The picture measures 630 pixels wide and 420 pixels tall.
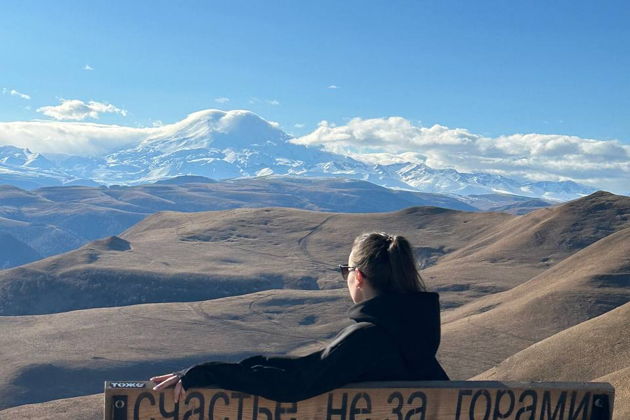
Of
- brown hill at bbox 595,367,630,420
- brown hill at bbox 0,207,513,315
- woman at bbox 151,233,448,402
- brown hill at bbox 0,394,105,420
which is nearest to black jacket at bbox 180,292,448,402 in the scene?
woman at bbox 151,233,448,402

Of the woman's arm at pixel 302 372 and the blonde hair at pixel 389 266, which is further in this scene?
the blonde hair at pixel 389 266

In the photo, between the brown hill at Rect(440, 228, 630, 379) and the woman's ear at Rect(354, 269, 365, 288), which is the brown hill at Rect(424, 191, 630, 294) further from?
the woman's ear at Rect(354, 269, 365, 288)

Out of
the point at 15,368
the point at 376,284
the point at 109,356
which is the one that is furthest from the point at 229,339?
the point at 376,284

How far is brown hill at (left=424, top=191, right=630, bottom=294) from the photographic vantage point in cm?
5522

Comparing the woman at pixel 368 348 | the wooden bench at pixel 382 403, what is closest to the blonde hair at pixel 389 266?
the woman at pixel 368 348

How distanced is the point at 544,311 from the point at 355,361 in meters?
28.4

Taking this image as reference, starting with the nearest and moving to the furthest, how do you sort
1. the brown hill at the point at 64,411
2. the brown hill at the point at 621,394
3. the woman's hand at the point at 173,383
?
the woman's hand at the point at 173,383 < the brown hill at the point at 621,394 < the brown hill at the point at 64,411

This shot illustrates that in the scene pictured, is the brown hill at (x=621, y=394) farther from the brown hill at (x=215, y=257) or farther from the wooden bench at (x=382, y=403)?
the brown hill at (x=215, y=257)

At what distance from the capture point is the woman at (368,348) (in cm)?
450

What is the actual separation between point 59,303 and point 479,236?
113 feet

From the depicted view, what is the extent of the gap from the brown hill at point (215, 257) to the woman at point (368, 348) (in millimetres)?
60231

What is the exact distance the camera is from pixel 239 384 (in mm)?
4523

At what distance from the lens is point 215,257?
253ft

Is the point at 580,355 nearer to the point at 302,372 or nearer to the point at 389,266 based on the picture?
the point at 389,266
